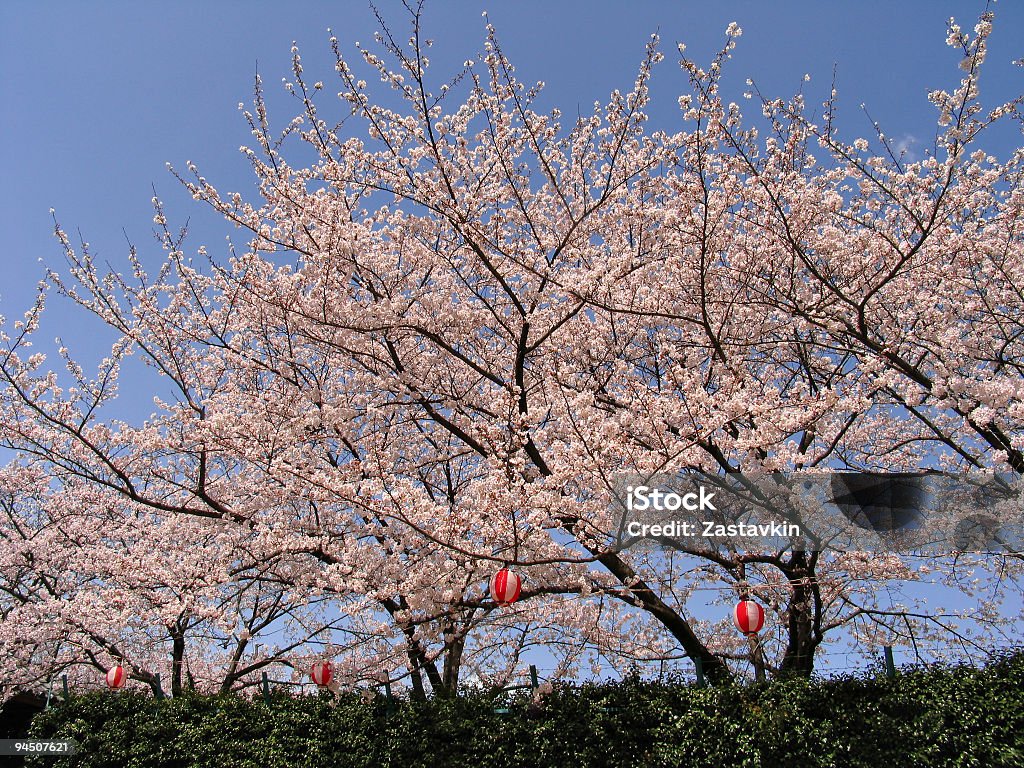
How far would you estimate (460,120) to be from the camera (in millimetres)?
7094

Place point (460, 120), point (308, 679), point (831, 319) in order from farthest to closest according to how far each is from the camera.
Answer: point (308, 679), point (460, 120), point (831, 319)

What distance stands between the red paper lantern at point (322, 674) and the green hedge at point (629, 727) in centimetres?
29

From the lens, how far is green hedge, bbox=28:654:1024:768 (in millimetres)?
5215

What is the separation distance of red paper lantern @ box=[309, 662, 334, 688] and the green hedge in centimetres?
29

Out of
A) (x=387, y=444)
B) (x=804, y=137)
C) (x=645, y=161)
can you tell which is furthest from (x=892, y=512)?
(x=387, y=444)

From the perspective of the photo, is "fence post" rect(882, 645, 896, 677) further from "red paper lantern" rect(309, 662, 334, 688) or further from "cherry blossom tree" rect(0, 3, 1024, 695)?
"red paper lantern" rect(309, 662, 334, 688)

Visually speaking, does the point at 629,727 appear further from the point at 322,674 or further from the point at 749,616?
the point at 322,674

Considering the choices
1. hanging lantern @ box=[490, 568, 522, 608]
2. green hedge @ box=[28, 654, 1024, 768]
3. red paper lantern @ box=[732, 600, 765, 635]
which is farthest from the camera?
red paper lantern @ box=[732, 600, 765, 635]

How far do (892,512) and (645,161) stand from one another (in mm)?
4452

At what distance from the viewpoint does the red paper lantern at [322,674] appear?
7.58 meters

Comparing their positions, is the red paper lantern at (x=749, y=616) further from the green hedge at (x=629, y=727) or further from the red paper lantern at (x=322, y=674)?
the red paper lantern at (x=322, y=674)

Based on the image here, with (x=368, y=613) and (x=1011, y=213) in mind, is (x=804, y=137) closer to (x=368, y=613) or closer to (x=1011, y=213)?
(x=1011, y=213)

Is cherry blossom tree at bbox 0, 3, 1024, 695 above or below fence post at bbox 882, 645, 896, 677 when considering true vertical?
above

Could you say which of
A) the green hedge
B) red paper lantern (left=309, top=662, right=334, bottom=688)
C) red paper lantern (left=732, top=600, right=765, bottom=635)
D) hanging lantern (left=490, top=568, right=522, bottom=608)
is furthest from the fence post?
red paper lantern (left=309, top=662, right=334, bottom=688)
